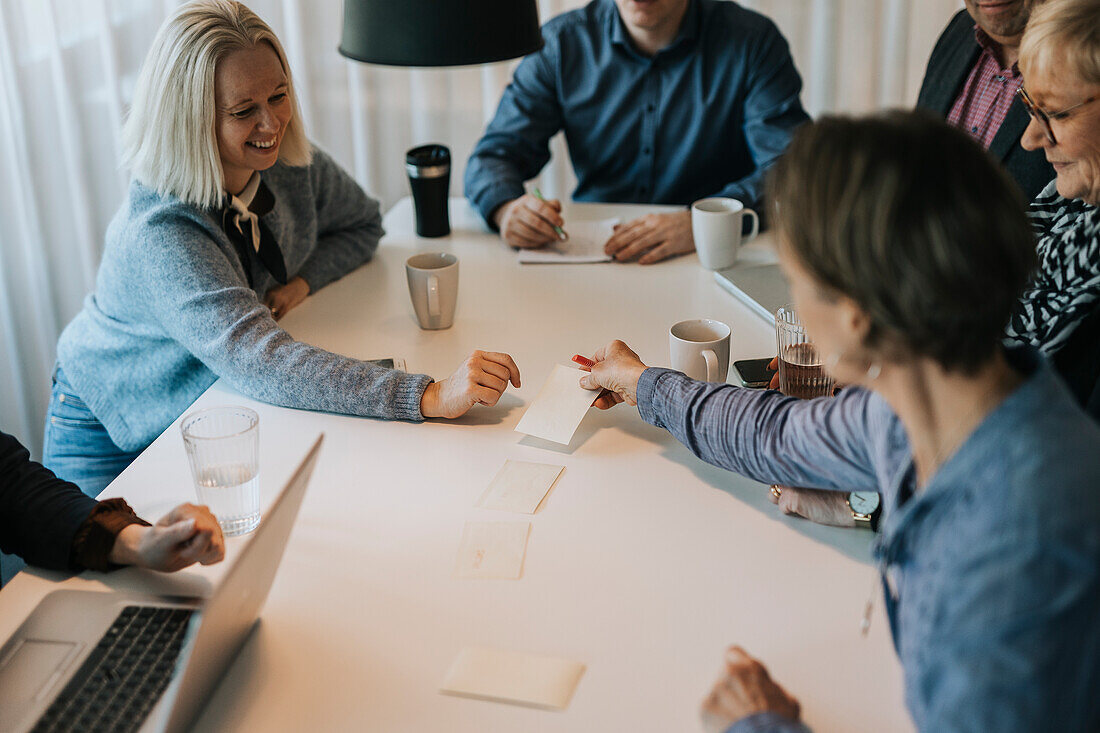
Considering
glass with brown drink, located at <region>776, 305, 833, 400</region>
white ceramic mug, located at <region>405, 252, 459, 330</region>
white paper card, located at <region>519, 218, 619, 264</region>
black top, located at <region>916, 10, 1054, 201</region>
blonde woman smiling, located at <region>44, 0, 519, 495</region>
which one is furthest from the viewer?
white paper card, located at <region>519, 218, 619, 264</region>

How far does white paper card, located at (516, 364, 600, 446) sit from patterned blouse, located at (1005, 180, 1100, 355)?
0.59m

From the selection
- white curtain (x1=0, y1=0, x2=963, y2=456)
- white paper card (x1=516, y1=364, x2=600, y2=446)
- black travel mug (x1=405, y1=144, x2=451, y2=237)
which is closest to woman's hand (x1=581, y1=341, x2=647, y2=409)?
white paper card (x1=516, y1=364, x2=600, y2=446)

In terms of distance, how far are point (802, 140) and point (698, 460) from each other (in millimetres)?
525

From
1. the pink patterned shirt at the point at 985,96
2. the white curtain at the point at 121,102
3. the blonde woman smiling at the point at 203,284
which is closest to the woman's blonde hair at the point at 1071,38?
the pink patterned shirt at the point at 985,96

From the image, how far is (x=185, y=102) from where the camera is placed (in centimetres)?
146

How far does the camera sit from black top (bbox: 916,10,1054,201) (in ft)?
5.86

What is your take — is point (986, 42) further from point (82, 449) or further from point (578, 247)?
point (82, 449)

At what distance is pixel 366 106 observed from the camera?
2842mm

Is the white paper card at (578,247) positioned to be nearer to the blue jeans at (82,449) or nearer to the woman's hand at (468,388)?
the woman's hand at (468,388)

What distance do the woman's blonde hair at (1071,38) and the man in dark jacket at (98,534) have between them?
3.88 feet

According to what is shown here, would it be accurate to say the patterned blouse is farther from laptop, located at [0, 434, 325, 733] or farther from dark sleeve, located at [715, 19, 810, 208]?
laptop, located at [0, 434, 325, 733]

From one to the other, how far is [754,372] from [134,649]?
0.88 metres

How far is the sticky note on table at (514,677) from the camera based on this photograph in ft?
2.84

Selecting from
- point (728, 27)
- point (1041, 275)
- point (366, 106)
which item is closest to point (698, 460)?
point (1041, 275)
